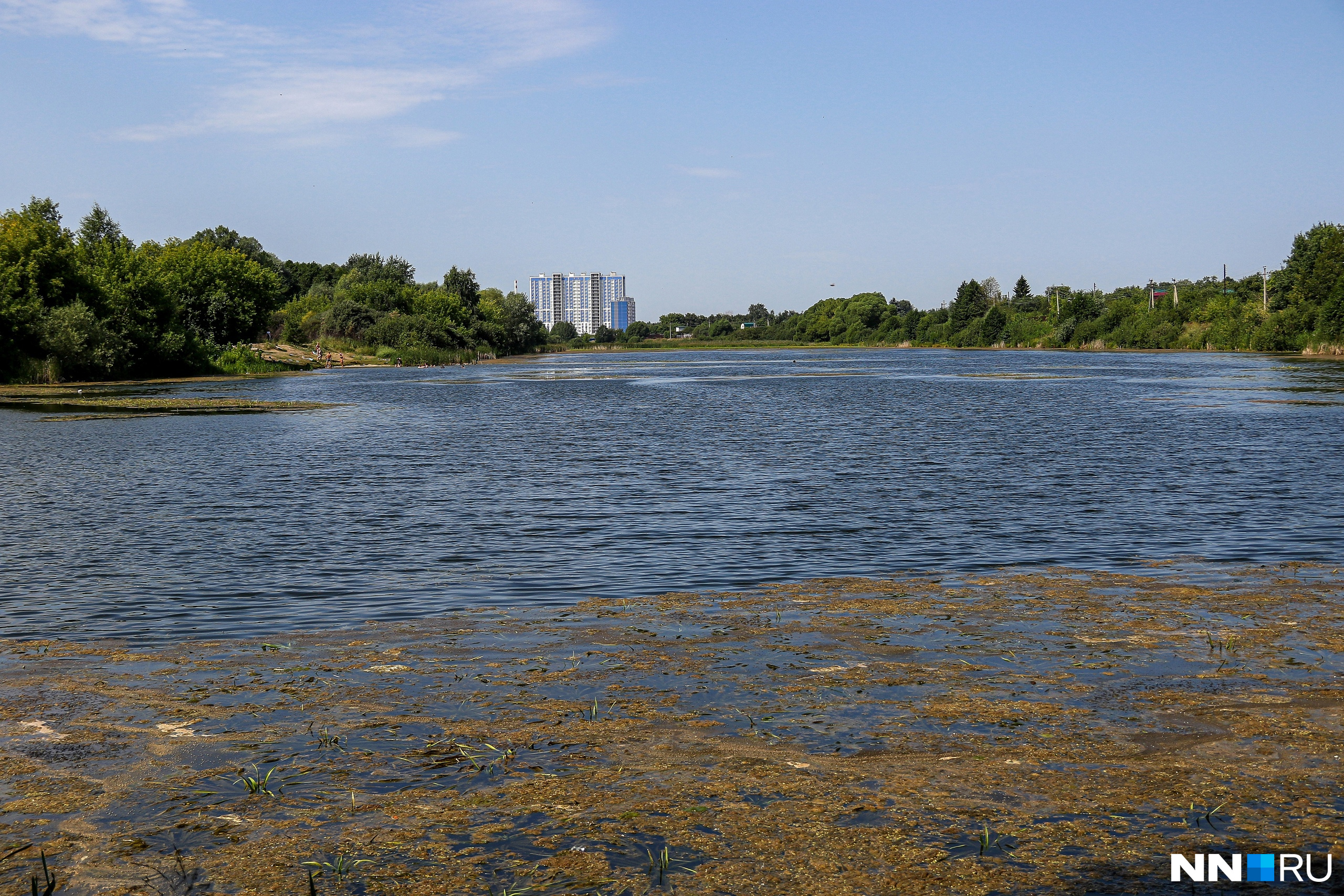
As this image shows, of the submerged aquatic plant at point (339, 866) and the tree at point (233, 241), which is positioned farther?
the tree at point (233, 241)

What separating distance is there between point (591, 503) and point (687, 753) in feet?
51.8

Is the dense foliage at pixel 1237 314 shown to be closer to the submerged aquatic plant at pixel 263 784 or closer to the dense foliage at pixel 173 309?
the dense foliage at pixel 173 309

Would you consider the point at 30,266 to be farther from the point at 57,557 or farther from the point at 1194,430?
the point at 1194,430

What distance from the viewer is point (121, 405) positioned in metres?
59.8

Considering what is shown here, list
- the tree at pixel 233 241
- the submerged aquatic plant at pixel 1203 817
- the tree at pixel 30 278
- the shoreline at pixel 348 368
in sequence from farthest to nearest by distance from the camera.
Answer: the tree at pixel 233 241, the shoreline at pixel 348 368, the tree at pixel 30 278, the submerged aquatic plant at pixel 1203 817

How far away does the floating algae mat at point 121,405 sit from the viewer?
53719 millimetres

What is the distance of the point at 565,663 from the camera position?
11.8 meters

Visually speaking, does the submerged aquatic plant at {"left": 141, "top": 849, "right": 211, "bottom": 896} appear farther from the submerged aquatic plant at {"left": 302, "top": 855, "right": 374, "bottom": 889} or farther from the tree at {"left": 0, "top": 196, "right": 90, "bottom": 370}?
the tree at {"left": 0, "top": 196, "right": 90, "bottom": 370}

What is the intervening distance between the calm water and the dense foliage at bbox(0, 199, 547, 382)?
109ft

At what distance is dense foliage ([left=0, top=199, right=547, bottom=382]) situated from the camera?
8031 centimetres

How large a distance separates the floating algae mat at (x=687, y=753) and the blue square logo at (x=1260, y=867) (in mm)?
177

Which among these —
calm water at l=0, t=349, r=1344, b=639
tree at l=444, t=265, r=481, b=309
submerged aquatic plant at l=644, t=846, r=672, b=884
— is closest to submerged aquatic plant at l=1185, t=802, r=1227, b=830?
submerged aquatic plant at l=644, t=846, r=672, b=884

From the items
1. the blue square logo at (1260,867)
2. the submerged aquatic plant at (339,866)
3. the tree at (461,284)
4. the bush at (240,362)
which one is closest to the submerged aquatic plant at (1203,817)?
the blue square logo at (1260,867)

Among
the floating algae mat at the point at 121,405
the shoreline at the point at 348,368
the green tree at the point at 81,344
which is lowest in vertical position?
the floating algae mat at the point at 121,405
